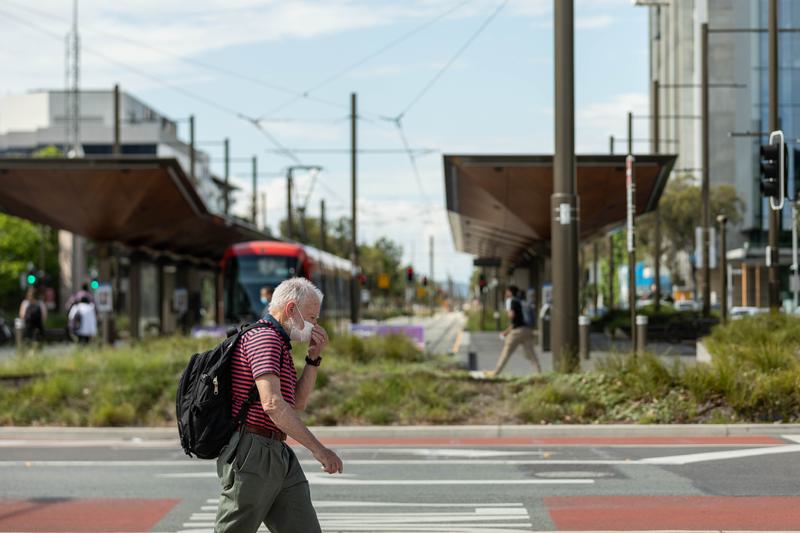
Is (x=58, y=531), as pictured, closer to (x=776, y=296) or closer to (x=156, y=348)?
(x=156, y=348)

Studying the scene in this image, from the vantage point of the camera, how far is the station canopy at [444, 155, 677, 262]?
30.6m

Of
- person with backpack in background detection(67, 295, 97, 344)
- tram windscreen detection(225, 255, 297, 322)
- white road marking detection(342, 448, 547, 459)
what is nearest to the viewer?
white road marking detection(342, 448, 547, 459)

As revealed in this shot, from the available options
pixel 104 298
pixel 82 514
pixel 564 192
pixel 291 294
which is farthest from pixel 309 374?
pixel 104 298

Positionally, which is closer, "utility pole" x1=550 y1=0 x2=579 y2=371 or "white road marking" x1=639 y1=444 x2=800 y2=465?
"white road marking" x1=639 y1=444 x2=800 y2=465

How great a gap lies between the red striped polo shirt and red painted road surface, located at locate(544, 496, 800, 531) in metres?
4.11

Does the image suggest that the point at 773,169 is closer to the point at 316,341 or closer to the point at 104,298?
the point at 316,341

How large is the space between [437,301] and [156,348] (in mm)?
147150

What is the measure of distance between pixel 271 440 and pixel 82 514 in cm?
507

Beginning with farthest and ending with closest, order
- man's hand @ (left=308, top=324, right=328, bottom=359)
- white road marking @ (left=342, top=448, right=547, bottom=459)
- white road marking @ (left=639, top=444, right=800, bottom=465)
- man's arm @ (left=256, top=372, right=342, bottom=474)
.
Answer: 1. white road marking @ (left=342, top=448, right=547, bottom=459)
2. white road marking @ (left=639, top=444, right=800, bottom=465)
3. man's hand @ (left=308, top=324, right=328, bottom=359)
4. man's arm @ (left=256, top=372, right=342, bottom=474)

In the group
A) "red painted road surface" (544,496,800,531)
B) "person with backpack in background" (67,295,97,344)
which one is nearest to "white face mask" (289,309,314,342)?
"red painted road surface" (544,496,800,531)

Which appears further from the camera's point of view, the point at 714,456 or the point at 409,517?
the point at 714,456

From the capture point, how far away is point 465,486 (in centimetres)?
1163

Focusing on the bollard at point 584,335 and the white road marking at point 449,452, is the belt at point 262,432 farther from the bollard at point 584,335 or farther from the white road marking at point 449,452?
the bollard at point 584,335

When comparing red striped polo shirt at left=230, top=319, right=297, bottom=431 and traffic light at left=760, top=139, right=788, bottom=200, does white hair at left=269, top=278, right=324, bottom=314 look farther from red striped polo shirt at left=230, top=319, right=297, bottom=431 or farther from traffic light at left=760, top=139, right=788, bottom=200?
traffic light at left=760, top=139, right=788, bottom=200
